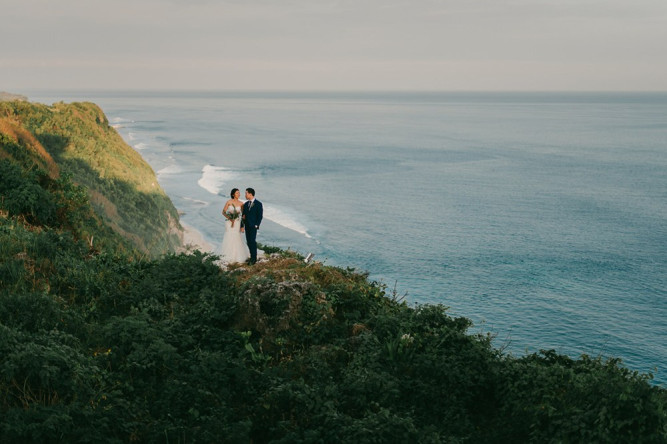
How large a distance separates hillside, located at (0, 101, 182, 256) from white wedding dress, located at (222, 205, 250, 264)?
17.1m

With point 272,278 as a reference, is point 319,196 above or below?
below

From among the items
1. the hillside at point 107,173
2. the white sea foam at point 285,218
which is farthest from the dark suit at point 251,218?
the white sea foam at point 285,218

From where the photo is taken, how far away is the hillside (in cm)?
3772

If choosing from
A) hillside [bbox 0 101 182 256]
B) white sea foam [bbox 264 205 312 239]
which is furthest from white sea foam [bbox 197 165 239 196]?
hillside [bbox 0 101 182 256]

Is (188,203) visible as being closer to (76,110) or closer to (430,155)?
(76,110)

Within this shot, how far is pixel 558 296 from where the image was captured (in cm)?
4216

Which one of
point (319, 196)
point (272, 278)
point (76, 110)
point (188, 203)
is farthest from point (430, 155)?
point (272, 278)

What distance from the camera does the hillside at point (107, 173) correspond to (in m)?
37.7

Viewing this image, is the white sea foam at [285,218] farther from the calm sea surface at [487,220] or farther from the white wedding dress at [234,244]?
the white wedding dress at [234,244]

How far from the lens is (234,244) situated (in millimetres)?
17656

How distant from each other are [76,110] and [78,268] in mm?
46807

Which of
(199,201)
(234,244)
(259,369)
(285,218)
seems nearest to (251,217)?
(234,244)

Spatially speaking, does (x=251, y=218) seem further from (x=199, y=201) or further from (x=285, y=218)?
(x=199, y=201)

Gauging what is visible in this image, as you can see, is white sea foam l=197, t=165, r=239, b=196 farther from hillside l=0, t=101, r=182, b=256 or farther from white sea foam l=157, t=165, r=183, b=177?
hillside l=0, t=101, r=182, b=256
